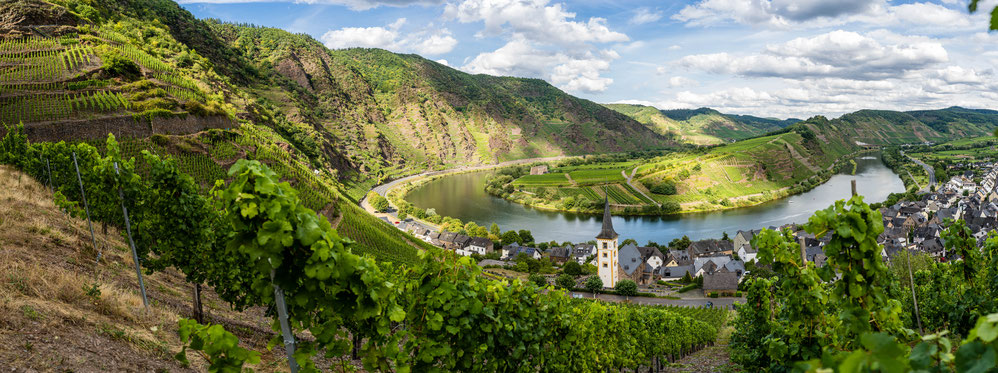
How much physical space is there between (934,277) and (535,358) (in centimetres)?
1528

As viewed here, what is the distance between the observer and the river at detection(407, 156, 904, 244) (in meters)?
73.1

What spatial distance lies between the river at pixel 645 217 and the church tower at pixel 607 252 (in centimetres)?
2144

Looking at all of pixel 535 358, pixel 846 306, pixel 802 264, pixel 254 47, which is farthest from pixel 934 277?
pixel 254 47

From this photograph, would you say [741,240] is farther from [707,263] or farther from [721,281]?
[721,281]

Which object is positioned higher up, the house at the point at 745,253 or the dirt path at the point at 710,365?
the dirt path at the point at 710,365

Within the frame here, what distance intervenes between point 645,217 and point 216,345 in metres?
88.5

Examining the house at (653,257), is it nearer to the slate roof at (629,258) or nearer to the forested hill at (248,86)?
the slate roof at (629,258)

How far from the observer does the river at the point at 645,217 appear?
73.1 metres

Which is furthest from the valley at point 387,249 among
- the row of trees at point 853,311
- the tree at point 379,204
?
the tree at point 379,204

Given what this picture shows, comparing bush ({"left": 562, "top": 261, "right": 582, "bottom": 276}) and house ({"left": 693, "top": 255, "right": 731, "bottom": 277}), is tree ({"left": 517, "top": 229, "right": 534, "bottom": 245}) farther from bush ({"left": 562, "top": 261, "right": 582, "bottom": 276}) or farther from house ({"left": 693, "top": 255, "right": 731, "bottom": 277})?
house ({"left": 693, "top": 255, "right": 731, "bottom": 277})

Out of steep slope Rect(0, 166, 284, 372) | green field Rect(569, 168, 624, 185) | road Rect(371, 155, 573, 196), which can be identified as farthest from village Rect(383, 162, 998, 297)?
road Rect(371, 155, 573, 196)

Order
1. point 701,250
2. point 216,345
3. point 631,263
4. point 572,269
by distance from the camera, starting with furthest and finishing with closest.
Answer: point 701,250 → point 631,263 → point 572,269 → point 216,345

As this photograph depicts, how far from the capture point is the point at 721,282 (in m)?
46.4

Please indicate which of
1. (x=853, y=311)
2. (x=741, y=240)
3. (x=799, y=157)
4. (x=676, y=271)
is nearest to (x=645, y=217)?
(x=741, y=240)
